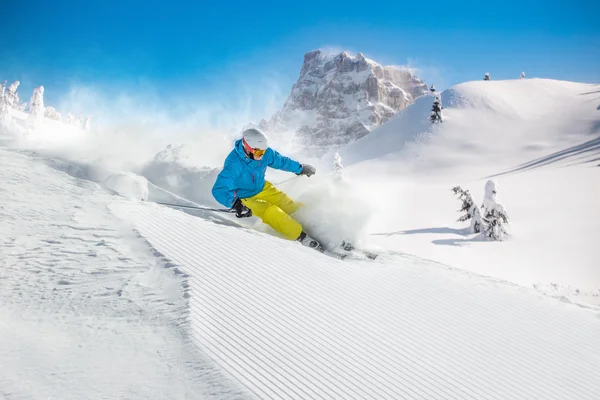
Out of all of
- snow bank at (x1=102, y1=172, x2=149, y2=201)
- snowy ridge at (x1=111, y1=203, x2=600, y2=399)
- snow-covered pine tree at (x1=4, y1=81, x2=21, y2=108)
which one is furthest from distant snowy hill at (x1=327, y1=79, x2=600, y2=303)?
snow-covered pine tree at (x1=4, y1=81, x2=21, y2=108)

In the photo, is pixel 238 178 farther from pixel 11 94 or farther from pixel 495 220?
pixel 11 94

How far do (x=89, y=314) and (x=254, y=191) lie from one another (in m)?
3.54

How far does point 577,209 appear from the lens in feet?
52.0

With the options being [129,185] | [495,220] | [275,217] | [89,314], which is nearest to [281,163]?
[275,217]

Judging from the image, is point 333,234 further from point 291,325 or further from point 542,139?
point 542,139

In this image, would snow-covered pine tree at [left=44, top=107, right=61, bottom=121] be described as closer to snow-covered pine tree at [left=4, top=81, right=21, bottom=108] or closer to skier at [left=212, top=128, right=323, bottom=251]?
snow-covered pine tree at [left=4, top=81, right=21, bottom=108]

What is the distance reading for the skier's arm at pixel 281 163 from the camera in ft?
20.2

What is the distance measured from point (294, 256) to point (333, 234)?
1.13m

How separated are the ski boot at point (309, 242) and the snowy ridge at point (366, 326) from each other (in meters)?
0.55

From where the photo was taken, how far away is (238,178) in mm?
5609

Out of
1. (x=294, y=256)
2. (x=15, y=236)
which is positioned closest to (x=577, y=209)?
(x=294, y=256)

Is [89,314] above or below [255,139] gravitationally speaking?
below

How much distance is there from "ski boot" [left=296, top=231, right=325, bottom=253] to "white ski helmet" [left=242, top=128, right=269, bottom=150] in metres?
1.47

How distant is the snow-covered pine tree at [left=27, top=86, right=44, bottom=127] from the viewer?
185ft
